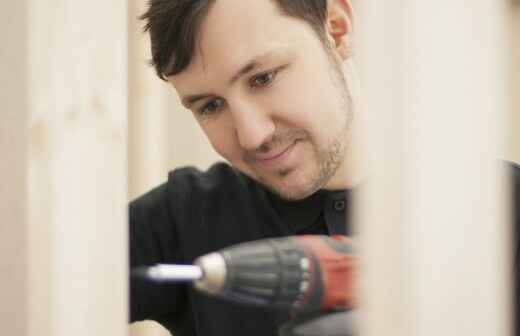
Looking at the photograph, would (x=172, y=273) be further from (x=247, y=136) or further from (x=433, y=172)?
(x=247, y=136)

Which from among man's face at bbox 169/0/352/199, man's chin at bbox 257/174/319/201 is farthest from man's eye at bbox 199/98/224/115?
man's chin at bbox 257/174/319/201

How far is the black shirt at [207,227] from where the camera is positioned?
0.97 meters

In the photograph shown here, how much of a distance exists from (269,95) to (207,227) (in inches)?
10.6

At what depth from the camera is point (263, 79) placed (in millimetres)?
854

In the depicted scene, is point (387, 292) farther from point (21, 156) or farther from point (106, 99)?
point (21, 156)

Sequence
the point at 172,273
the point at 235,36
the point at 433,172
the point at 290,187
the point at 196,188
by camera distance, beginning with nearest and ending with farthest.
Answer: the point at 433,172
the point at 172,273
the point at 235,36
the point at 290,187
the point at 196,188

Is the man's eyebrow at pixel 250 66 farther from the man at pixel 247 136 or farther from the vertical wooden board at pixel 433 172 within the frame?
the vertical wooden board at pixel 433 172

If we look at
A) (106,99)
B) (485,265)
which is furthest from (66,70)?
(485,265)

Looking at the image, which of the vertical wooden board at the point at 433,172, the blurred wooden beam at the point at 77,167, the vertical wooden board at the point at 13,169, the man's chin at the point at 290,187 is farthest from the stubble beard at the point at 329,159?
the vertical wooden board at the point at 433,172

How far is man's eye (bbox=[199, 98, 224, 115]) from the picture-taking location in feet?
2.92

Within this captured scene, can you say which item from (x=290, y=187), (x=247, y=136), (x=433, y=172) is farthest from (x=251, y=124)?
(x=433, y=172)

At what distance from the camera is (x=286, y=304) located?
50cm

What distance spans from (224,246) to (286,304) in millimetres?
514

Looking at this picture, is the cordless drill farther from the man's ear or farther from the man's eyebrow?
the man's ear
